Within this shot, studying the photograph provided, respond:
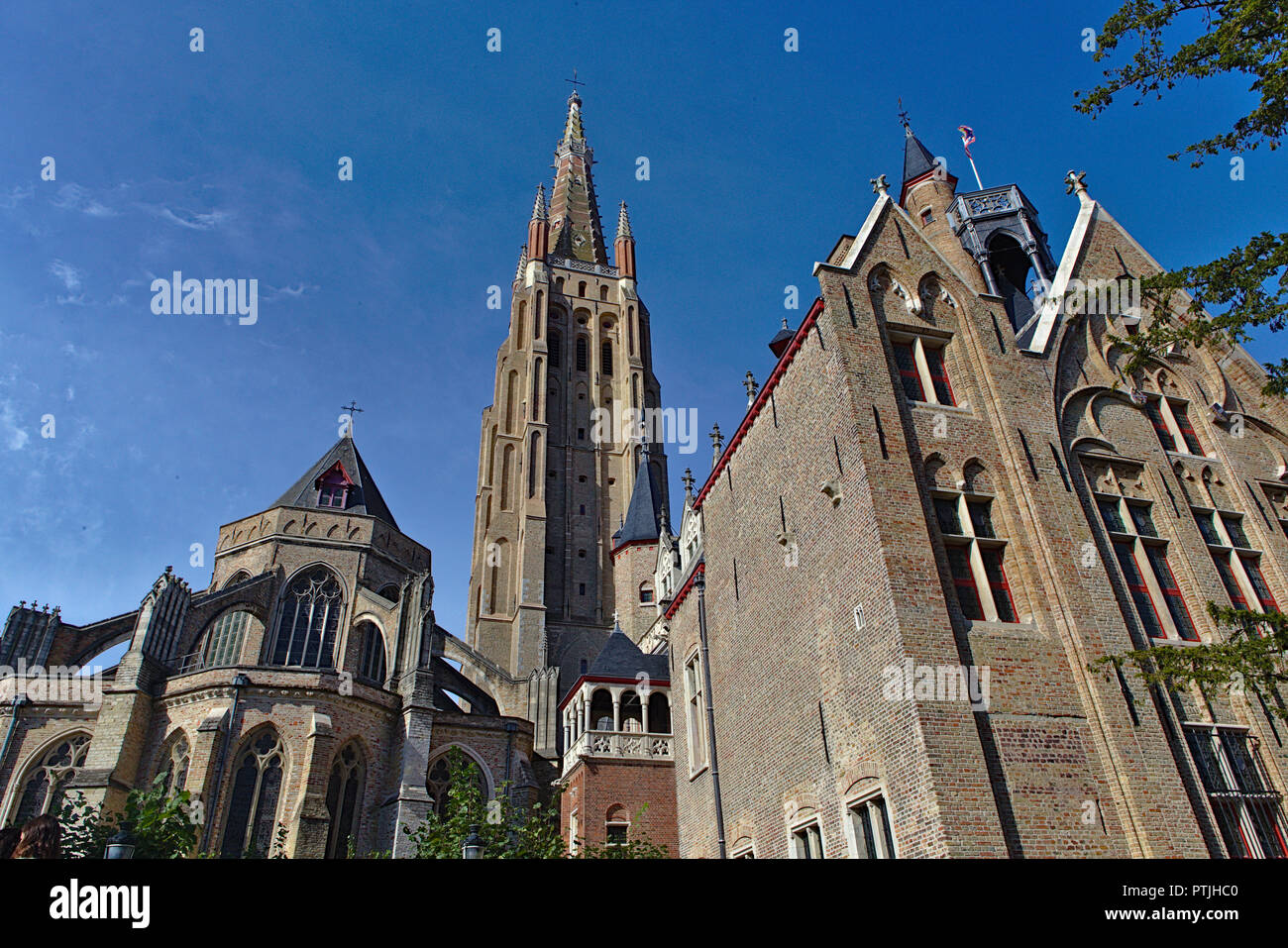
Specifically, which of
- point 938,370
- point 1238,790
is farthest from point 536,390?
point 1238,790

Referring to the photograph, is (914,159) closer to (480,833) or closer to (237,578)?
(480,833)

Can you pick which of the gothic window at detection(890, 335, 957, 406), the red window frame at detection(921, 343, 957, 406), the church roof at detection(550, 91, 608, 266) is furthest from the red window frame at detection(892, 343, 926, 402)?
the church roof at detection(550, 91, 608, 266)

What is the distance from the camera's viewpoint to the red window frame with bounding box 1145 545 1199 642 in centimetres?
1341

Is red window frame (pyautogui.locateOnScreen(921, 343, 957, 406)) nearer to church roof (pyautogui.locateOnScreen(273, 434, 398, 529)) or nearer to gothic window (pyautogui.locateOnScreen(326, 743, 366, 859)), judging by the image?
gothic window (pyautogui.locateOnScreen(326, 743, 366, 859))

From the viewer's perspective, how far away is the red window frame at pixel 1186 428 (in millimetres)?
16047

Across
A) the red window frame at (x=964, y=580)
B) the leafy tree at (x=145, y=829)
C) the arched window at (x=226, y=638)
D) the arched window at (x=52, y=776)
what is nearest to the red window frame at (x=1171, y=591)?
the red window frame at (x=964, y=580)

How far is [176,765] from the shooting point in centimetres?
2294

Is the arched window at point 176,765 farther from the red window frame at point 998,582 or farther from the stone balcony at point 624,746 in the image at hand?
the red window frame at point 998,582

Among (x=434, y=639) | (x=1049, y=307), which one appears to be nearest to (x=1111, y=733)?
(x=1049, y=307)

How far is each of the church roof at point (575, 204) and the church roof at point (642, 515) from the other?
77.0 feet

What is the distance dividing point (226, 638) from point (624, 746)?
1739cm

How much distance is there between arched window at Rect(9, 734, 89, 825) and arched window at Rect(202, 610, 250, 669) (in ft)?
15.1

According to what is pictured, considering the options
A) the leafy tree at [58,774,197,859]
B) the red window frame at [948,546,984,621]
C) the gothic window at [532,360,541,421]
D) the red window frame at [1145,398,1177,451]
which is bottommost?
the leafy tree at [58,774,197,859]

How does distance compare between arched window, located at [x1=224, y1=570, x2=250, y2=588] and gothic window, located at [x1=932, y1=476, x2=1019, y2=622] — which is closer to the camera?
gothic window, located at [x1=932, y1=476, x2=1019, y2=622]
